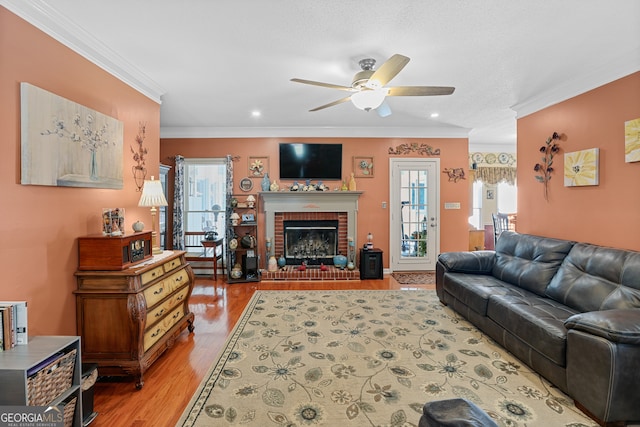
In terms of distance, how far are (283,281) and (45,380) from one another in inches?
146

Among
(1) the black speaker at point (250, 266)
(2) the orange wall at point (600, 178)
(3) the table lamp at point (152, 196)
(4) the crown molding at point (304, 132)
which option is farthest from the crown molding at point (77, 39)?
(2) the orange wall at point (600, 178)

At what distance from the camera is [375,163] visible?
559 cm

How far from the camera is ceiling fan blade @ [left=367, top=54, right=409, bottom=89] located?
6.86 feet

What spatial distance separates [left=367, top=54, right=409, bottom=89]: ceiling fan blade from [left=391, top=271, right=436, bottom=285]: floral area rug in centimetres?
350

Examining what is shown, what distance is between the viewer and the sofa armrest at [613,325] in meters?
1.71

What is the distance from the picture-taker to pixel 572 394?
76.5 inches

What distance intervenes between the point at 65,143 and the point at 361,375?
290cm

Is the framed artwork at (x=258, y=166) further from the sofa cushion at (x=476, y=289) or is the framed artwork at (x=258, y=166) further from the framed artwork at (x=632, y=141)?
the framed artwork at (x=632, y=141)

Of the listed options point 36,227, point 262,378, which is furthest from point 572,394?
point 36,227

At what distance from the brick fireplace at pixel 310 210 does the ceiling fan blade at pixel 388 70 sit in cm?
294

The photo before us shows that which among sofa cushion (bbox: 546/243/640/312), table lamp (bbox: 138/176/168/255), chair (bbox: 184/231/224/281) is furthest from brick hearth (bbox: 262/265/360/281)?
sofa cushion (bbox: 546/243/640/312)

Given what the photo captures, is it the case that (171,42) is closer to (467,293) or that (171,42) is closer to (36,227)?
(36,227)

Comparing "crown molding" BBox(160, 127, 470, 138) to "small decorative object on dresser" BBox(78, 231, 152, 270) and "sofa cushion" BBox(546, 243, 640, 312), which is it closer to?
"sofa cushion" BBox(546, 243, 640, 312)

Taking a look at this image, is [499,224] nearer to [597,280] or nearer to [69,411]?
[597,280]
